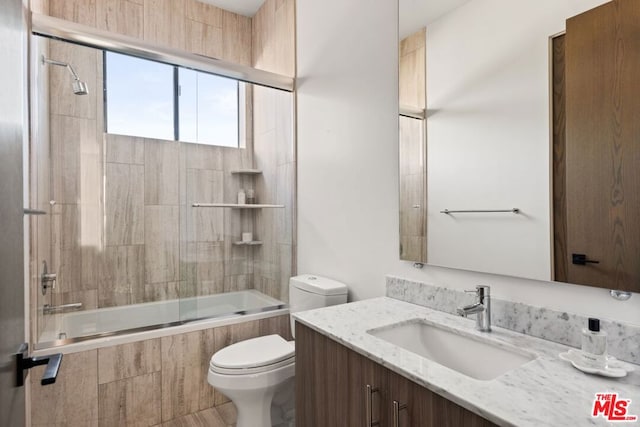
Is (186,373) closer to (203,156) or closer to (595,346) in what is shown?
(203,156)

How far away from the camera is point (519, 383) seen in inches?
33.0

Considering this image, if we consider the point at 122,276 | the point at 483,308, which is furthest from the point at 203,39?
the point at 483,308

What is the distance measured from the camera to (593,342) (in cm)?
91

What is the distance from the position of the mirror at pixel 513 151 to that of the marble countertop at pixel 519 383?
25 centimetres

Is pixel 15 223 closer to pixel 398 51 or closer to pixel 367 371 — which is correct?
pixel 367 371

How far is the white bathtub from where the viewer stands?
1.92m

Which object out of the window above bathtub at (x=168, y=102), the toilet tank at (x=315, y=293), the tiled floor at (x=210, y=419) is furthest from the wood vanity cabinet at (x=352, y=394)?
the window above bathtub at (x=168, y=102)

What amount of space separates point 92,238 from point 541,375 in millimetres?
2472

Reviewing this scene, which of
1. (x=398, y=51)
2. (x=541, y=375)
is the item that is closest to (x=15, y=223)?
(x=541, y=375)

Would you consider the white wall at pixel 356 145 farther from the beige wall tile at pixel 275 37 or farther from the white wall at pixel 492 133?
the beige wall tile at pixel 275 37

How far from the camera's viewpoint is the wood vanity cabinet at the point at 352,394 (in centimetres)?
85

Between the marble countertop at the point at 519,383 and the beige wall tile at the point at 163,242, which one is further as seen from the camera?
the beige wall tile at the point at 163,242

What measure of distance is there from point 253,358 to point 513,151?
61.6 inches

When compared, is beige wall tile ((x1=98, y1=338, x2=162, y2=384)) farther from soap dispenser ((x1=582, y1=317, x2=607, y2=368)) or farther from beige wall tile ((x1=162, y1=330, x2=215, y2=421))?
soap dispenser ((x1=582, y1=317, x2=607, y2=368))
